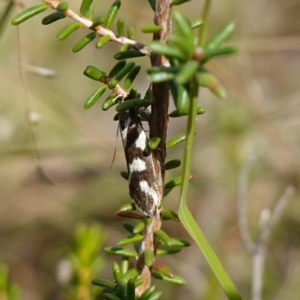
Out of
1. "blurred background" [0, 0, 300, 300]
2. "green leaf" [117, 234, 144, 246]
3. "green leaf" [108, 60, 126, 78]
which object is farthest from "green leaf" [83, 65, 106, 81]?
"blurred background" [0, 0, 300, 300]

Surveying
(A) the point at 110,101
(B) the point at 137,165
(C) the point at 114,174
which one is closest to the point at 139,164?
(B) the point at 137,165

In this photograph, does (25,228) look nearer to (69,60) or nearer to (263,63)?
(69,60)

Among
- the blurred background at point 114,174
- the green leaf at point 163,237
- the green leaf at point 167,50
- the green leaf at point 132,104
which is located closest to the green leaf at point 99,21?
A: the green leaf at point 132,104

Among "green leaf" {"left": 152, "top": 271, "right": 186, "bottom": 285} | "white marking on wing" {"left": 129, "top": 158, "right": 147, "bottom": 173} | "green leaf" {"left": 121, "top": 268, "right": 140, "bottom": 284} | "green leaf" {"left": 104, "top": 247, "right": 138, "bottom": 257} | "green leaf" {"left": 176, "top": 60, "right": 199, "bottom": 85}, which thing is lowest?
"green leaf" {"left": 152, "top": 271, "right": 186, "bottom": 285}

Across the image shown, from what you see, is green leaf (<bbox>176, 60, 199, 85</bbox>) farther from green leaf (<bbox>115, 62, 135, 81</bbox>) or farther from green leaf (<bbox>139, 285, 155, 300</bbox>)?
green leaf (<bbox>139, 285, 155, 300</bbox>)

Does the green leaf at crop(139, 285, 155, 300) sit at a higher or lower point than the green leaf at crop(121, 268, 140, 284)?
lower

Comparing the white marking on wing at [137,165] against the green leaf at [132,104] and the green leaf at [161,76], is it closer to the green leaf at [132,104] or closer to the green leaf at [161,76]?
the green leaf at [132,104]
